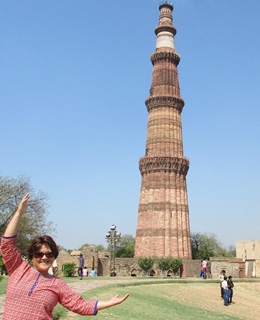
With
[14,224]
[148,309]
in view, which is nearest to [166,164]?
[148,309]

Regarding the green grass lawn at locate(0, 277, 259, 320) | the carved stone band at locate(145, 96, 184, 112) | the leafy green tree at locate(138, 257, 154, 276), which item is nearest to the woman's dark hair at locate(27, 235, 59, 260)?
the green grass lawn at locate(0, 277, 259, 320)

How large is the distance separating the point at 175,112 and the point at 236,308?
2393cm

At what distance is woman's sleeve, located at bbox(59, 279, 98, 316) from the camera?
136 inches

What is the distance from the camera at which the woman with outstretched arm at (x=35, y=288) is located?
130 inches

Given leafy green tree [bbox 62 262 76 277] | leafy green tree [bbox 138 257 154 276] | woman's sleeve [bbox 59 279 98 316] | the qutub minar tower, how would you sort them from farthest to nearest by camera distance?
the qutub minar tower → leafy green tree [bbox 138 257 154 276] → leafy green tree [bbox 62 262 76 277] → woman's sleeve [bbox 59 279 98 316]

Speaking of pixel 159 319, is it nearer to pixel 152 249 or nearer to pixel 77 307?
pixel 77 307

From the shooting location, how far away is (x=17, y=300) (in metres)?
3.31

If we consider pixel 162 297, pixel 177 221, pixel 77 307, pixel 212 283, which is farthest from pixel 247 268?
pixel 77 307

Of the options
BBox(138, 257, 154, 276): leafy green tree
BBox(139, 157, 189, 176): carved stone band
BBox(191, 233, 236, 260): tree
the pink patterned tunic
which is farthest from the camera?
BBox(191, 233, 236, 260): tree

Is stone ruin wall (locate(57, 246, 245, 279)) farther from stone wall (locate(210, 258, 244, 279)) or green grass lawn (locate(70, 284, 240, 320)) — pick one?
green grass lawn (locate(70, 284, 240, 320))

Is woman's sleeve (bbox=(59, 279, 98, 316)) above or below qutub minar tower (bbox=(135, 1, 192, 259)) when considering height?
below

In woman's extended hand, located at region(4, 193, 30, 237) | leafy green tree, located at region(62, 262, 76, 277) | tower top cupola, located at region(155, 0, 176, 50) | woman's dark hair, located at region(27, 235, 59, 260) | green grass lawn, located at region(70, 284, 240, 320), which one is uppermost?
tower top cupola, located at region(155, 0, 176, 50)

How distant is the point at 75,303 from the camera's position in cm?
348

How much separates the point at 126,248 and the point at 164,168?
30.1 m
